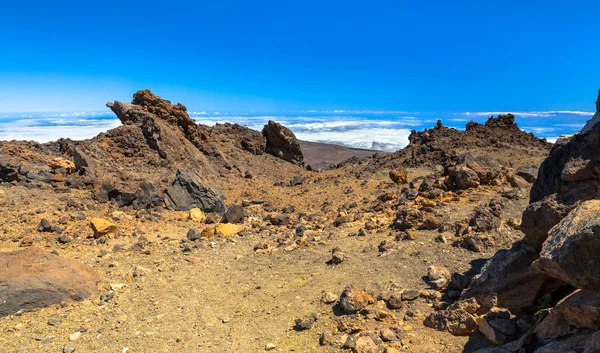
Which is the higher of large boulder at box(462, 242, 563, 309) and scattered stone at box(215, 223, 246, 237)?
large boulder at box(462, 242, 563, 309)

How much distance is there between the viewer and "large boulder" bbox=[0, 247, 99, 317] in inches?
178

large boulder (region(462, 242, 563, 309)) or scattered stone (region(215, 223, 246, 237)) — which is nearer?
large boulder (region(462, 242, 563, 309))

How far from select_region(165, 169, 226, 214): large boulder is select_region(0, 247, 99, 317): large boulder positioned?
14.4 feet

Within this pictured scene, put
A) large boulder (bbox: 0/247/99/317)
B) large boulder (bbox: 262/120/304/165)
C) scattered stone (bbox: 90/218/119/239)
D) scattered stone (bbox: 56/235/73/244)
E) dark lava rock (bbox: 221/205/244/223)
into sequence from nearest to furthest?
large boulder (bbox: 0/247/99/317) < scattered stone (bbox: 56/235/73/244) < scattered stone (bbox: 90/218/119/239) < dark lava rock (bbox: 221/205/244/223) < large boulder (bbox: 262/120/304/165)

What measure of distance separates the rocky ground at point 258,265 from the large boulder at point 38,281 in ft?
0.05

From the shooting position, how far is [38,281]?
4.77m

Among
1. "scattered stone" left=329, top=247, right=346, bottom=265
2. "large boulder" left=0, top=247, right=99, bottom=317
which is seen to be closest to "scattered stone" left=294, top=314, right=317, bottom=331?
"scattered stone" left=329, top=247, right=346, bottom=265

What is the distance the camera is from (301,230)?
754 centimetres

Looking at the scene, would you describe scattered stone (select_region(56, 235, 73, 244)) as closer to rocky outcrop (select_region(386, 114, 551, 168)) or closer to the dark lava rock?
the dark lava rock

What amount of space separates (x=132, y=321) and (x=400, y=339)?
2.86 m

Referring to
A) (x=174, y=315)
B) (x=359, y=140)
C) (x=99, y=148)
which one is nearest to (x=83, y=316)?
(x=174, y=315)

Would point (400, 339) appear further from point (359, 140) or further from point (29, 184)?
point (359, 140)

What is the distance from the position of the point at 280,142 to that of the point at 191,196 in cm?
1201

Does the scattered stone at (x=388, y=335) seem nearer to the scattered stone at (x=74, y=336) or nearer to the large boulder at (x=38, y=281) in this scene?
the scattered stone at (x=74, y=336)
